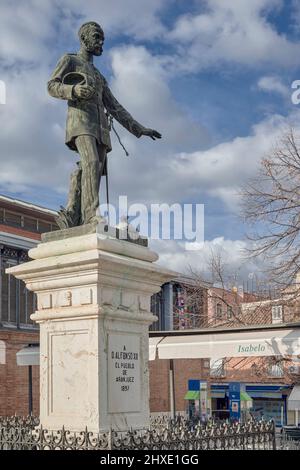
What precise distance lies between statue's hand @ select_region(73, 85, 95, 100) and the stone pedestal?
159 cm

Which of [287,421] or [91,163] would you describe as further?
[287,421]

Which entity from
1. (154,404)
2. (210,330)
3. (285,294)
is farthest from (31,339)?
(210,330)

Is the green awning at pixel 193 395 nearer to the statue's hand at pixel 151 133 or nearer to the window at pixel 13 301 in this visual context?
the window at pixel 13 301

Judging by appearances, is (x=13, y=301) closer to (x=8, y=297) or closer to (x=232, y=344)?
(x=8, y=297)

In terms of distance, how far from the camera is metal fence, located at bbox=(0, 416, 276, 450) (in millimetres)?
6414

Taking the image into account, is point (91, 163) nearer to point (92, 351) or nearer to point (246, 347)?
point (92, 351)

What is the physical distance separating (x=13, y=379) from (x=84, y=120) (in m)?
21.5

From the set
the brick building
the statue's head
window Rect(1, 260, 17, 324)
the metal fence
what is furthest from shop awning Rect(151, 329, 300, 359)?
window Rect(1, 260, 17, 324)

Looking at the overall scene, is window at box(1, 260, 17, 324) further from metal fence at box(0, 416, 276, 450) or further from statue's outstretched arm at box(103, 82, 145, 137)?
statue's outstretched arm at box(103, 82, 145, 137)

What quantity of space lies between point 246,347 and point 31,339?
53.8 ft

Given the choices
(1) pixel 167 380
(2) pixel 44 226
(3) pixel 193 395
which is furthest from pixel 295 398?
(2) pixel 44 226

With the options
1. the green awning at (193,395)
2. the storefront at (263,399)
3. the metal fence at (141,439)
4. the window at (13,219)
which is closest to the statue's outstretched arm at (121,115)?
the metal fence at (141,439)

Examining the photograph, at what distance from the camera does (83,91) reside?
787cm
